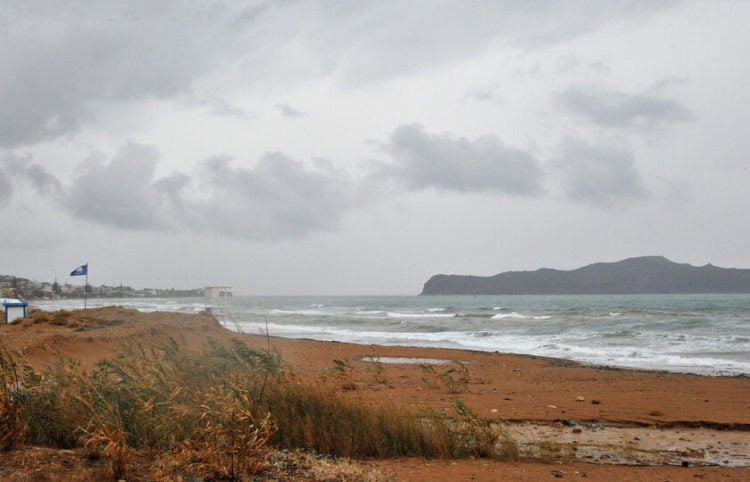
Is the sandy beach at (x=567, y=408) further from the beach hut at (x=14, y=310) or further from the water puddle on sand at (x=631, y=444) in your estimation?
the beach hut at (x=14, y=310)

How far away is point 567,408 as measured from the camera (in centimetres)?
996

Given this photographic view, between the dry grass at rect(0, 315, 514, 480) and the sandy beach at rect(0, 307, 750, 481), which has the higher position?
the dry grass at rect(0, 315, 514, 480)

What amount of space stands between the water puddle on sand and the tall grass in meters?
0.89

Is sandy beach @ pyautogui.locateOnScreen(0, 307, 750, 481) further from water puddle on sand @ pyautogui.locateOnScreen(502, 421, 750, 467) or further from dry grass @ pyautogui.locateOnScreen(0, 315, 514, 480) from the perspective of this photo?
dry grass @ pyautogui.locateOnScreen(0, 315, 514, 480)

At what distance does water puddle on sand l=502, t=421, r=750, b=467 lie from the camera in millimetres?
6688

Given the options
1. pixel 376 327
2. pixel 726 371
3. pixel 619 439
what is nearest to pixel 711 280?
pixel 376 327

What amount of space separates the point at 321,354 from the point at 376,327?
64.8 feet

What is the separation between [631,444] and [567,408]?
256 centimetres

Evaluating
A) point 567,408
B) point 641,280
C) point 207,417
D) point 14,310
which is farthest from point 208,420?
point 641,280

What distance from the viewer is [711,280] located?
6353 inches

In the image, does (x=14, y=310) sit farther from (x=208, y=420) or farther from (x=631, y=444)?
(x=631, y=444)

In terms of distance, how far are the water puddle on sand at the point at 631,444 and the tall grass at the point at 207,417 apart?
0.89 m

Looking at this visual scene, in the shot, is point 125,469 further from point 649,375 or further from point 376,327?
point 376,327

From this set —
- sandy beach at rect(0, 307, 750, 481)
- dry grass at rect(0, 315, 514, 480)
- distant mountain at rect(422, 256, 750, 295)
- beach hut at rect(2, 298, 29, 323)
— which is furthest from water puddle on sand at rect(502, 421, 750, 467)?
distant mountain at rect(422, 256, 750, 295)
